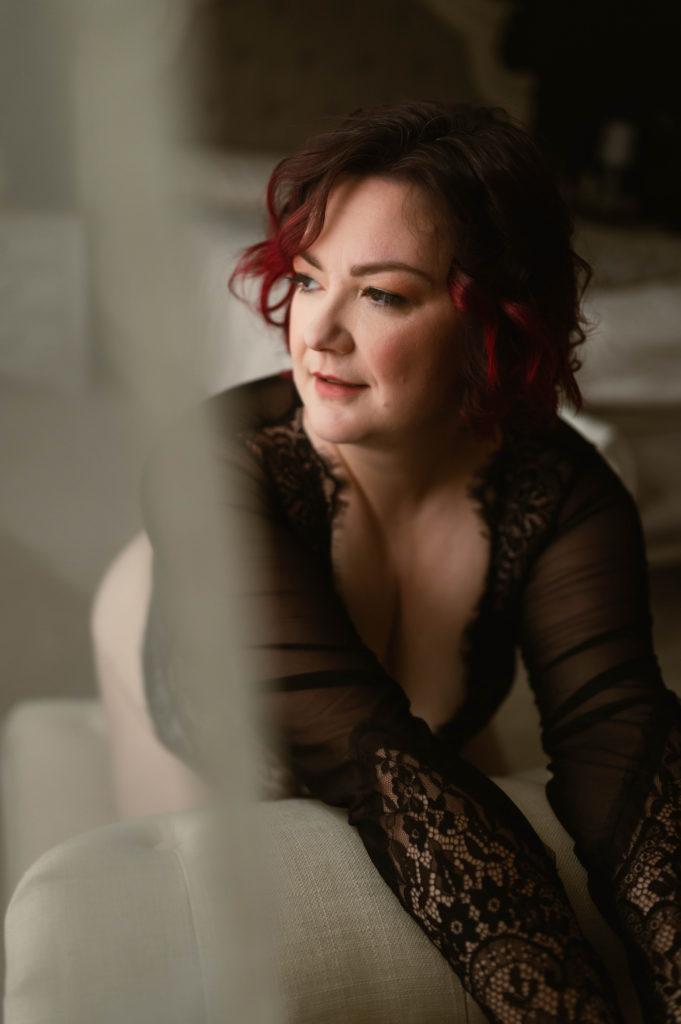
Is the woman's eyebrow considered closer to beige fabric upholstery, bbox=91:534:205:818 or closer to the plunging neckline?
the plunging neckline

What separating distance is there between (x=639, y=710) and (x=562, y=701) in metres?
0.07

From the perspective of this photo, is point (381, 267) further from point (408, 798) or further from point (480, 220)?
point (408, 798)

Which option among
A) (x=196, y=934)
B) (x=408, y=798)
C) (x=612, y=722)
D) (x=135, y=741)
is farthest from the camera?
(x=135, y=741)

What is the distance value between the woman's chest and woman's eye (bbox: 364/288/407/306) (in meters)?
0.22

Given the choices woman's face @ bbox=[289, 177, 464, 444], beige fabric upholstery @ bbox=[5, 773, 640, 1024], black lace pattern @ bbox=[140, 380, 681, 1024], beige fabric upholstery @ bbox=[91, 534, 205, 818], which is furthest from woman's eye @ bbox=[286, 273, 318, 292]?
beige fabric upholstery @ bbox=[5, 773, 640, 1024]

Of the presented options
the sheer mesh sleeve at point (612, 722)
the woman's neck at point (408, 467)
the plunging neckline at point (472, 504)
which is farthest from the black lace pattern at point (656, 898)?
the woman's neck at point (408, 467)

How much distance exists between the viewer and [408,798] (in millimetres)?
661

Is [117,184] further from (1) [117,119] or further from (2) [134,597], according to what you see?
(2) [134,597]

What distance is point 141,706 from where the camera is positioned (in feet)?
2.96

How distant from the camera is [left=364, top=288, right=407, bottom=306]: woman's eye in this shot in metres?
0.68

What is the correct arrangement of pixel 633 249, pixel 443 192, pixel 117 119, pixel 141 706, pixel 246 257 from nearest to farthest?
pixel 117 119 < pixel 443 192 < pixel 246 257 < pixel 141 706 < pixel 633 249

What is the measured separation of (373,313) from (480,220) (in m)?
0.11

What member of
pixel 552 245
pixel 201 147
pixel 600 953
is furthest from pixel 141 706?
pixel 201 147

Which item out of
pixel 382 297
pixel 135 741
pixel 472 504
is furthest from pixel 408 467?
pixel 135 741
